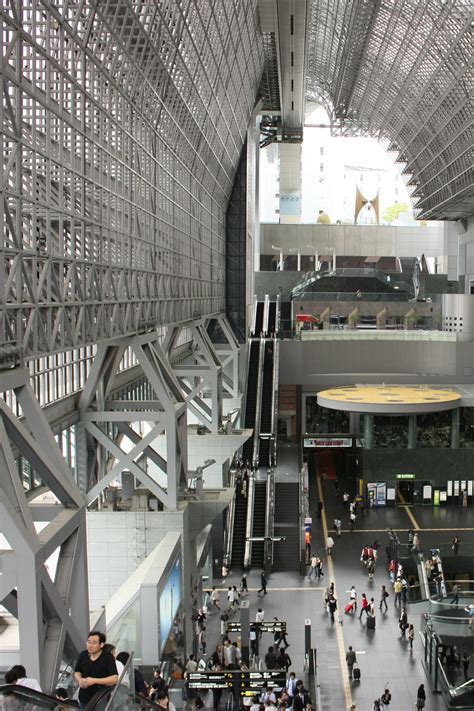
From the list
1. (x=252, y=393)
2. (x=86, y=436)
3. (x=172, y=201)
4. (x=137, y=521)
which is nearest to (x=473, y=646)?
(x=137, y=521)

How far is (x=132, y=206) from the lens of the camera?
790 inches

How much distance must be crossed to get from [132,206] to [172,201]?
7.12 meters

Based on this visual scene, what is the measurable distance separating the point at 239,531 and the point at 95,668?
1146 inches

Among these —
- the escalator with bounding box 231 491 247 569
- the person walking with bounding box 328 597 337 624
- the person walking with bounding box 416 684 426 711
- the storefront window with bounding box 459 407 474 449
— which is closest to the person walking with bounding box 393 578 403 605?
the person walking with bounding box 328 597 337 624

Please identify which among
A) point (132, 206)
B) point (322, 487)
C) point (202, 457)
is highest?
point (132, 206)

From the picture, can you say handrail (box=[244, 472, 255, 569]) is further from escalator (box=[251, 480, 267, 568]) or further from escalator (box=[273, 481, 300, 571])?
escalator (box=[273, 481, 300, 571])

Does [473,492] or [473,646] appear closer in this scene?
[473,646]

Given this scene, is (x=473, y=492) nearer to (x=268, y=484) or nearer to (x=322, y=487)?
(x=322, y=487)

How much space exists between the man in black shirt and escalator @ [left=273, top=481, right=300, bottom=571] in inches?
1076

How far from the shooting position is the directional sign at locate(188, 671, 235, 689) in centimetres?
2045

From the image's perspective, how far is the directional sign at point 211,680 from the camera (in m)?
20.5

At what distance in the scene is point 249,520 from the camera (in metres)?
36.4

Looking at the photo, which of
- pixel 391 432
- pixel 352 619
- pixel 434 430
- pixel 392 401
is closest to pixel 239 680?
pixel 352 619

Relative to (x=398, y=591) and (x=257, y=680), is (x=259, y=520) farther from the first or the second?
(x=257, y=680)
